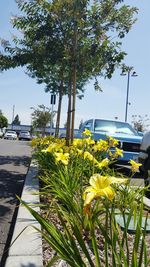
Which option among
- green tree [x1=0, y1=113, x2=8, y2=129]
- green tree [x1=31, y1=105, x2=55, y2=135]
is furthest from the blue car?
green tree [x1=0, y1=113, x2=8, y2=129]

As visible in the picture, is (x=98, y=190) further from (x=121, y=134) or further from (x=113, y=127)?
(x=113, y=127)

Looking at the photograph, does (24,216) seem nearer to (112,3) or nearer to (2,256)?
(2,256)

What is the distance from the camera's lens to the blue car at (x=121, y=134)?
36.0 feet

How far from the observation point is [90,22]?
10680 millimetres

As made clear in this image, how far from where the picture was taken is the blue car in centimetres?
1098

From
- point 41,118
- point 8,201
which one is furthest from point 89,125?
point 41,118

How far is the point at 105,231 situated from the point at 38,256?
1.09 meters

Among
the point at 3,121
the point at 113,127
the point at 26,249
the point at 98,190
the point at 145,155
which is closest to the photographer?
the point at 98,190

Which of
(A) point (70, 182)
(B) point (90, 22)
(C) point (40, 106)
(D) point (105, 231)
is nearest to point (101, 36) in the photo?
(B) point (90, 22)

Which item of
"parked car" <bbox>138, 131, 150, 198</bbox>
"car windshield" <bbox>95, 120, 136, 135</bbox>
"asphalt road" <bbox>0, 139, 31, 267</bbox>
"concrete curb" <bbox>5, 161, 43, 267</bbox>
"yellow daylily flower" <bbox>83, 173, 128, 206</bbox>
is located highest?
"car windshield" <bbox>95, 120, 136, 135</bbox>

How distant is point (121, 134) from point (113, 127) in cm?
97

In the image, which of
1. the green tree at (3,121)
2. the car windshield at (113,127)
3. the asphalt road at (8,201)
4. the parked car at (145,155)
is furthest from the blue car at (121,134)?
the green tree at (3,121)

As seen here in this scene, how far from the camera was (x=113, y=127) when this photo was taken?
1248 centimetres

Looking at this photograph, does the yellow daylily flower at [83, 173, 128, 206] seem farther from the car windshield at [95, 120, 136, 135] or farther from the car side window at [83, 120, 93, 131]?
the car side window at [83, 120, 93, 131]
